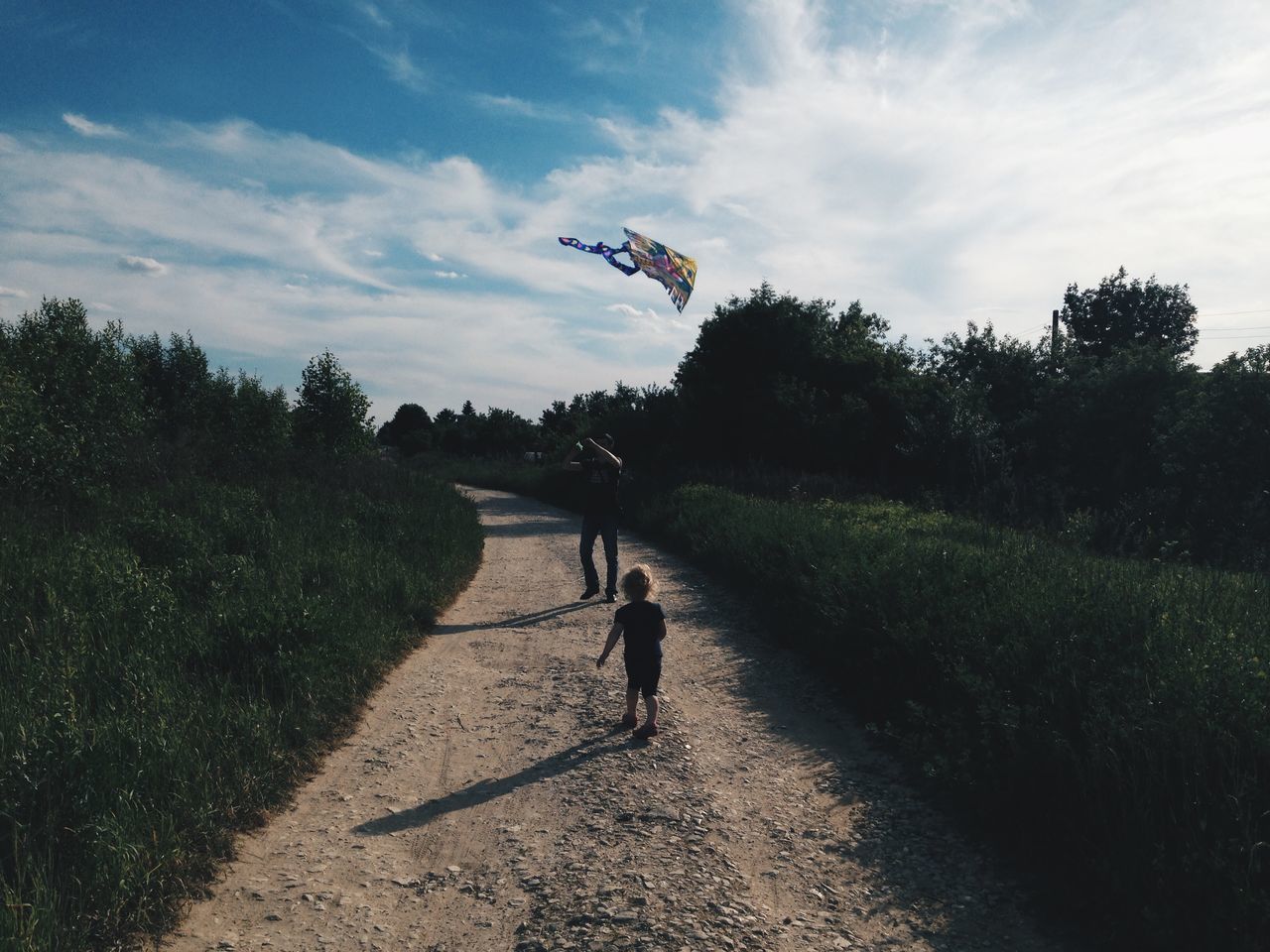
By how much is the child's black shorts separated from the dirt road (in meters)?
0.35

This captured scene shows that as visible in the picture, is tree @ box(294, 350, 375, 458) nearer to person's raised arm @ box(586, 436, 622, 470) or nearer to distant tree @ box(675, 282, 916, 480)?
distant tree @ box(675, 282, 916, 480)

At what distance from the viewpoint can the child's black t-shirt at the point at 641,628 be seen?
5.66 m

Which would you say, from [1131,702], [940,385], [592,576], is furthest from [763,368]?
[1131,702]

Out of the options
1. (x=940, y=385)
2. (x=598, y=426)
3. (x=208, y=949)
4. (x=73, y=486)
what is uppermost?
(x=940, y=385)

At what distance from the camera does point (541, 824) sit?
4.20 metres

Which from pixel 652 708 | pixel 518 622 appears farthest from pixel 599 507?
pixel 652 708

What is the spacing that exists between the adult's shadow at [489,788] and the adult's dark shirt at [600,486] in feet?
15.0

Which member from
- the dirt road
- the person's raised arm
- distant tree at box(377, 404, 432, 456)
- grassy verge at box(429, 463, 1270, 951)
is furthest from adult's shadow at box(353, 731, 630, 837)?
distant tree at box(377, 404, 432, 456)

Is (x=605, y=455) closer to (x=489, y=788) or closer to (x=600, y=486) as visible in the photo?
(x=600, y=486)

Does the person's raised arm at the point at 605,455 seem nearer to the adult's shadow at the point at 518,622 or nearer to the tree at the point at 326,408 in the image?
the adult's shadow at the point at 518,622

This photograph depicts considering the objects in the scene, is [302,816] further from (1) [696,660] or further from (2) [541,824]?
(1) [696,660]

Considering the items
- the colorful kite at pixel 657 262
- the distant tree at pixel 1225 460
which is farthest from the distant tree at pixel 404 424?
the distant tree at pixel 1225 460

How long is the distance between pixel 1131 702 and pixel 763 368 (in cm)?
2149

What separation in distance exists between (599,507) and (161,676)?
5.48 meters
